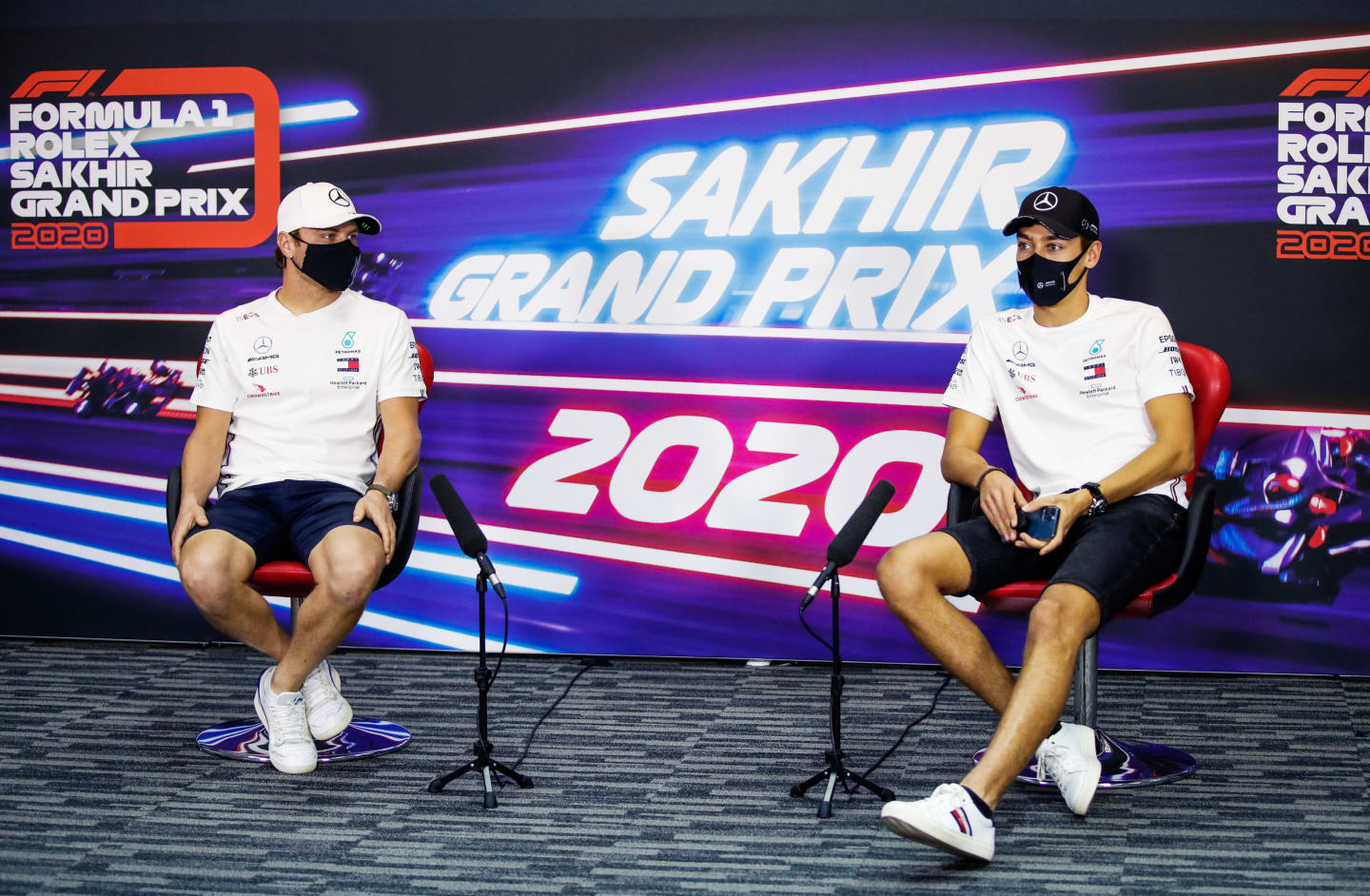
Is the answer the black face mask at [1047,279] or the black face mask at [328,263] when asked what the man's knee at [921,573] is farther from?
the black face mask at [328,263]

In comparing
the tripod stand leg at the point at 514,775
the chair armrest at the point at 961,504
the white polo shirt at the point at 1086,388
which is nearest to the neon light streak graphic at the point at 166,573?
the tripod stand leg at the point at 514,775

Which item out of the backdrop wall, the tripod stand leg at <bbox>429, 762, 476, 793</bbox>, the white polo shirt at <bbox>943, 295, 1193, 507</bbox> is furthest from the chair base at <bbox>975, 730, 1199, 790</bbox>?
the tripod stand leg at <bbox>429, 762, 476, 793</bbox>

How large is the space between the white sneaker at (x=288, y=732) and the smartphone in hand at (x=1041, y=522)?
5.74 ft

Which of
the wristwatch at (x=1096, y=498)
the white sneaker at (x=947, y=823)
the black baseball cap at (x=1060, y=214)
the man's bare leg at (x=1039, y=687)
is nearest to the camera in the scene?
the white sneaker at (x=947, y=823)

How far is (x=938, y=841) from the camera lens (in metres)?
2.46

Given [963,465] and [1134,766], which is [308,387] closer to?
[963,465]

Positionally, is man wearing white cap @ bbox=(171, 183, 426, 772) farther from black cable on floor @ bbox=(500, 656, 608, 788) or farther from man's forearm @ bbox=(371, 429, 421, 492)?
black cable on floor @ bbox=(500, 656, 608, 788)

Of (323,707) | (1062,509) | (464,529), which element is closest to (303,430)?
(323,707)

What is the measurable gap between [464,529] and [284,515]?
2.54 ft

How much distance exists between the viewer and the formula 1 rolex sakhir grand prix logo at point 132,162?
438cm

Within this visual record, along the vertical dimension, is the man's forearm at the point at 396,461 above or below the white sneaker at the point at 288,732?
above

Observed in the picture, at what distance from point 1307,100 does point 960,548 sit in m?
1.96

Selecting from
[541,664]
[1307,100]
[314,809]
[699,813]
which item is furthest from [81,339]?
[1307,100]

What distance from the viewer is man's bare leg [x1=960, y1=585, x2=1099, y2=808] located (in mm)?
2578
